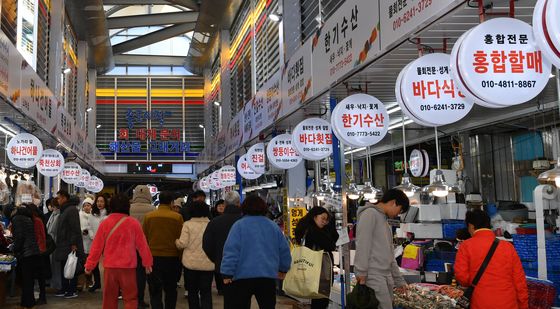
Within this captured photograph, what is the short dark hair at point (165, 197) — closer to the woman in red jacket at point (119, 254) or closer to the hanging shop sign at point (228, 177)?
the woman in red jacket at point (119, 254)

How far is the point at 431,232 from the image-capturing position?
30.7 ft

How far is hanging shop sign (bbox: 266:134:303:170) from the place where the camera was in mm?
9078

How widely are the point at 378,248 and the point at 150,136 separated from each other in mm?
25779

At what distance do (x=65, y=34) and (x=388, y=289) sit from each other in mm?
16724

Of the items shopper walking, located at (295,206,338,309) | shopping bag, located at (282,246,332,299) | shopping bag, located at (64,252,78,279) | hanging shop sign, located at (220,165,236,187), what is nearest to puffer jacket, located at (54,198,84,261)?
shopping bag, located at (64,252,78,279)

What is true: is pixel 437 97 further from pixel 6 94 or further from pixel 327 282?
pixel 6 94

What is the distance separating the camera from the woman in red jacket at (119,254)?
6.39 m

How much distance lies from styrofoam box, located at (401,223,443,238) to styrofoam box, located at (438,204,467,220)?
0.29m

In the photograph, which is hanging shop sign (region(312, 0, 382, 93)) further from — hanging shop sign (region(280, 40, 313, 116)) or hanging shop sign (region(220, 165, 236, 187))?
hanging shop sign (region(220, 165, 236, 187))

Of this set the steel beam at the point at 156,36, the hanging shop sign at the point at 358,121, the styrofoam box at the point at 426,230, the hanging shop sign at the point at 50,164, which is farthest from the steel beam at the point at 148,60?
the hanging shop sign at the point at 358,121

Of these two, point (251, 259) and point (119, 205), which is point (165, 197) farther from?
point (251, 259)

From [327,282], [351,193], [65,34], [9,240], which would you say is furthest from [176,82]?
[327,282]

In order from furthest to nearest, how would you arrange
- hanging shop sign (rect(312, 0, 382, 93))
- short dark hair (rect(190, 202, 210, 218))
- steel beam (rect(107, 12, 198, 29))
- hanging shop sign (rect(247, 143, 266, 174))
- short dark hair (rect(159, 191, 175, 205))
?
steel beam (rect(107, 12, 198, 29)) < hanging shop sign (rect(247, 143, 266, 174)) < short dark hair (rect(159, 191, 175, 205)) < short dark hair (rect(190, 202, 210, 218)) < hanging shop sign (rect(312, 0, 382, 93))

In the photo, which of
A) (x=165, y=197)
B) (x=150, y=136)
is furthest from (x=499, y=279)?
(x=150, y=136)
